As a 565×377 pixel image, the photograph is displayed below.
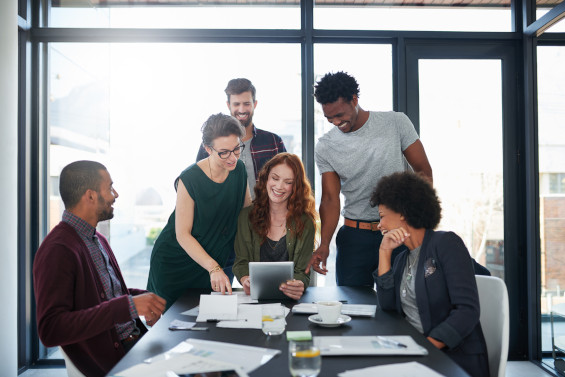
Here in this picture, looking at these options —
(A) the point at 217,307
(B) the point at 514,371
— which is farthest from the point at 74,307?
(B) the point at 514,371

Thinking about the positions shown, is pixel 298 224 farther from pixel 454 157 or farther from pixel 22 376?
pixel 22 376

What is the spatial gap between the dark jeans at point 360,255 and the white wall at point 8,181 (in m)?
1.92

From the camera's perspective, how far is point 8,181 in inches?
118

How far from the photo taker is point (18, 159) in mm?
3488

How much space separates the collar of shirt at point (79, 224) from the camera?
191cm

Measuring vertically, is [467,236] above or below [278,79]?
below

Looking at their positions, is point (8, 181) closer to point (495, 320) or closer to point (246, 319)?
point (246, 319)

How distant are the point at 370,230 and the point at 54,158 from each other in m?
2.36

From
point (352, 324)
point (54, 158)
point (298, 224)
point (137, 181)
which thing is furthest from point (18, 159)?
point (352, 324)

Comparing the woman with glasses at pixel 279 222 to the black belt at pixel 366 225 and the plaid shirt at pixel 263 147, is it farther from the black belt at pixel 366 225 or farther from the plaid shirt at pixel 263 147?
the plaid shirt at pixel 263 147

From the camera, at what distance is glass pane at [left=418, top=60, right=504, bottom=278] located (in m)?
3.73

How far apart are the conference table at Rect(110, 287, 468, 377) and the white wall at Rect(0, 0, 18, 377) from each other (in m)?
1.38

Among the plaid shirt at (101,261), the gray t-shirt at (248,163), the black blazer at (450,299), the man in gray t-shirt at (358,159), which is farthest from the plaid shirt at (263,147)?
the black blazer at (450,299)

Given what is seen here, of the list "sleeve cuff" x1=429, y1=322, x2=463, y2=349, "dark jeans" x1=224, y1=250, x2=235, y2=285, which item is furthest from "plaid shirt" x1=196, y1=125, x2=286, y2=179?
"sleeve cuff" x1=429, y1=322, x2=463, y2=349
